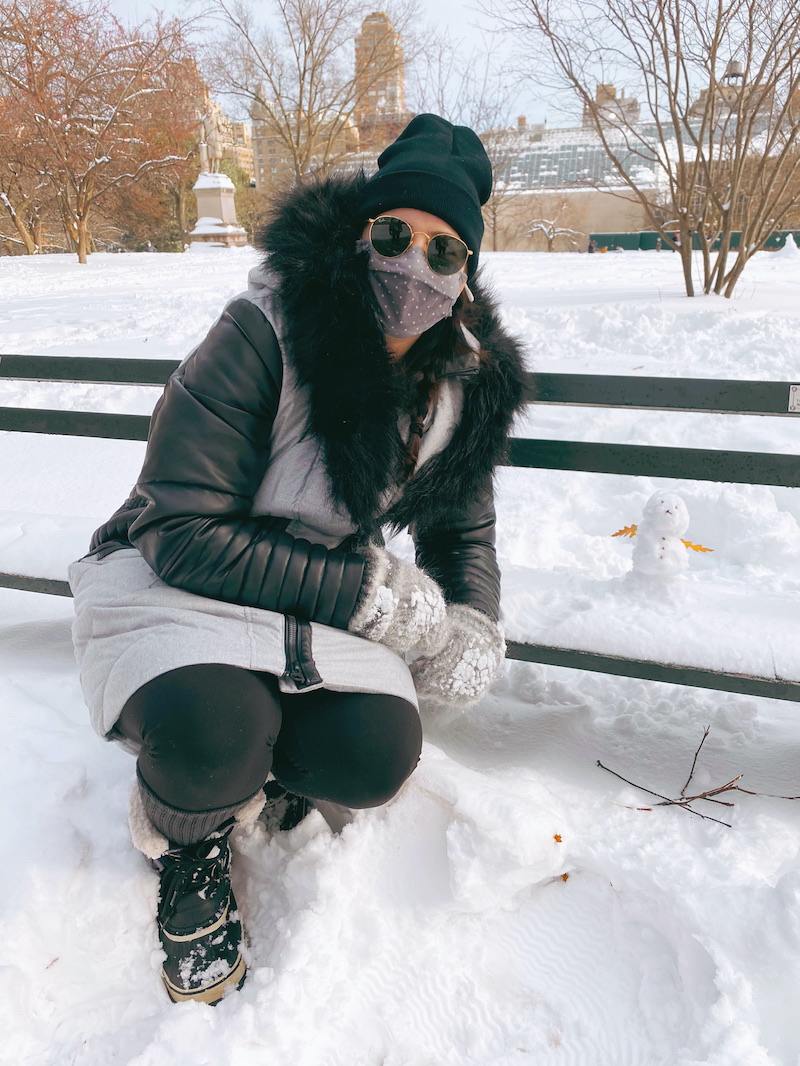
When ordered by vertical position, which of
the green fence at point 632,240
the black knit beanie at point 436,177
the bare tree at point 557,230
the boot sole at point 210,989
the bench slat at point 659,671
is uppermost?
the bare tree at point 557,230

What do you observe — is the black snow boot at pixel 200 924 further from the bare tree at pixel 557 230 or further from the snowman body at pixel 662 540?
the bare tree at pixel 557 230

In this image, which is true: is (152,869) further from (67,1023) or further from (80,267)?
(80,267)

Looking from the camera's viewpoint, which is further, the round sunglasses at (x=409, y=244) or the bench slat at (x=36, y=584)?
the bench slat at (x=36, y=584)

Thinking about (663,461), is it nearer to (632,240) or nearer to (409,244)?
(409,244)

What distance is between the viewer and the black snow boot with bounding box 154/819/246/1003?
51.3 inches

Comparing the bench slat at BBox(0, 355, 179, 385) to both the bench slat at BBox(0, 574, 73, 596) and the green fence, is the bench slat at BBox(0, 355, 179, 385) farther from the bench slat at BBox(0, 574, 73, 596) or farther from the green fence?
the green fence

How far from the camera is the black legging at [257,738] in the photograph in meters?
1.27

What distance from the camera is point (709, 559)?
3.32m

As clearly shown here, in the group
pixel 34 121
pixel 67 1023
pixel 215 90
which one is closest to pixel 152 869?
pixel 67 1023

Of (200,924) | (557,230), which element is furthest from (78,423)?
(557,230)

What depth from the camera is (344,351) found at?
146 centimetres

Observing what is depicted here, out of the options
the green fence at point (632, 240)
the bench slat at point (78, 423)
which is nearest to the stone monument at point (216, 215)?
the green fence at point (632, 240)

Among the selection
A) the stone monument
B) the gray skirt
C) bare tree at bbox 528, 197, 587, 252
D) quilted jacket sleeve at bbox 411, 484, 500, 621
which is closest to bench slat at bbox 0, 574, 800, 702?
quilted jacket sleeve at bbox 411, 484, 500, 621

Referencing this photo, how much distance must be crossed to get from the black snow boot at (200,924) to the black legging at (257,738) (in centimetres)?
13
